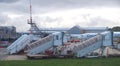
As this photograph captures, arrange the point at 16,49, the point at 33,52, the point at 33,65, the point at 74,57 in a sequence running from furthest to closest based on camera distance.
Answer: the point at 16,49 → the point at 33,52 → the point at 74,57 → the point at 33,65

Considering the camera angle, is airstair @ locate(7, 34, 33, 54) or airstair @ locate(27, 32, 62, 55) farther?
airstair @ locate(7, 34, 33, 54)

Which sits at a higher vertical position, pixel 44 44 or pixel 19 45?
pixel 44 44

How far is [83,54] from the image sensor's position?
163ft

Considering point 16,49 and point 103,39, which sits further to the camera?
point 16,49

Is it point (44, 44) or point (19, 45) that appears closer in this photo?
point (44, 44)

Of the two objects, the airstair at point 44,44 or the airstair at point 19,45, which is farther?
the airstair at point 19,45

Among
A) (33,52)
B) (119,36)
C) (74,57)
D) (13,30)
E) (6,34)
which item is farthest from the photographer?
(13,30)

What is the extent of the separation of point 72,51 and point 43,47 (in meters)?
7.28

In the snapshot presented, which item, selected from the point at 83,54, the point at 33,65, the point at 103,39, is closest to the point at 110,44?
the point at 103,39

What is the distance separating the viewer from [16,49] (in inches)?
2542

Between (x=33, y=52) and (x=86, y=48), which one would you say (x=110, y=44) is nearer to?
(x=86, y=48)

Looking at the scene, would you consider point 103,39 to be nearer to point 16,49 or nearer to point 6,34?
point 16,49

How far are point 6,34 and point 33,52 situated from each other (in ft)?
270

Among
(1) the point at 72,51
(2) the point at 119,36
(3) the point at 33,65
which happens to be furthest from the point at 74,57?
(2) the point at 119,36
